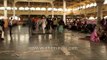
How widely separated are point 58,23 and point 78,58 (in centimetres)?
2018

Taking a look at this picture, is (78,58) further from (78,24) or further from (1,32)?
(78,24)

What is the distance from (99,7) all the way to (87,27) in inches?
126

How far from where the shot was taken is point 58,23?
31406 mm

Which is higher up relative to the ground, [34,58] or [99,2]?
[99,2]

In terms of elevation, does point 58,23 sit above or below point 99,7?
below

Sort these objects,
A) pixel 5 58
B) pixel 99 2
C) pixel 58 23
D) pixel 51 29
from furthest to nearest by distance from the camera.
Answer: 1. pixel 51 29
2. pixel 58 23
3. pixel 99 2
4. pixel 5 58

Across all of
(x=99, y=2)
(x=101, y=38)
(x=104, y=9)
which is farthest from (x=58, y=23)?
(x=104, y=9)

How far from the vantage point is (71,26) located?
43.7m

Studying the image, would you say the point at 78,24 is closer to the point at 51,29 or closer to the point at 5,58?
the point at 51,29

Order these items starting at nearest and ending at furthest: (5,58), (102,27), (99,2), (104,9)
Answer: (5,58) < (102,27) < (99,2) < (104,9)

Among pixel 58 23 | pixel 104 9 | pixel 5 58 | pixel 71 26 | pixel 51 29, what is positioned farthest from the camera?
pixel 104 9

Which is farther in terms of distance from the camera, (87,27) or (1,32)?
(87,27)

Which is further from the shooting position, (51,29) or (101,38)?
(51,29)

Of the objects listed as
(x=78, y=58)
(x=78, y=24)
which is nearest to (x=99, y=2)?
(x=78, y=24)
